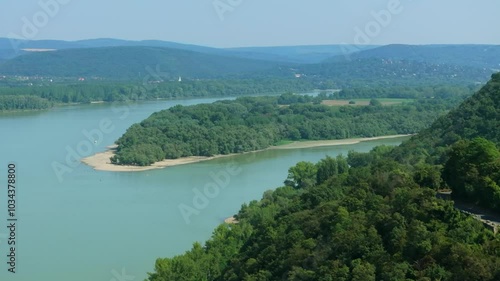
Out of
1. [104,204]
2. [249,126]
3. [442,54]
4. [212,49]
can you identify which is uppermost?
[104,204]

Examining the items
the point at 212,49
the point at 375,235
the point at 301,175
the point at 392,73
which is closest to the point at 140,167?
the point at 301,175

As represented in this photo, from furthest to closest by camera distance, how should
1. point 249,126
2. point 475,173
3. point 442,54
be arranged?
1. point 442,54
2. point 249,126
3. point 475,173

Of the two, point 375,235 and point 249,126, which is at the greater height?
point 375,235

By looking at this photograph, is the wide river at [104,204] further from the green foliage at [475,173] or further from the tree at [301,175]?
the green foliage at [475,173]

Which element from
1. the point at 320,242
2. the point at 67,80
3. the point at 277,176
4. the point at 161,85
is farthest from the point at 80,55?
the point at 320,242

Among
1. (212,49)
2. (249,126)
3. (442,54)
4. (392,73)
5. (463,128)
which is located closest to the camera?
(463,128)

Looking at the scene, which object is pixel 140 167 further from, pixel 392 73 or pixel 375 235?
pixel 392 73

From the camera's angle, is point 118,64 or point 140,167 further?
point 118,64

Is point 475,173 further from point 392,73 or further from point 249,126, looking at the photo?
point 392,73
